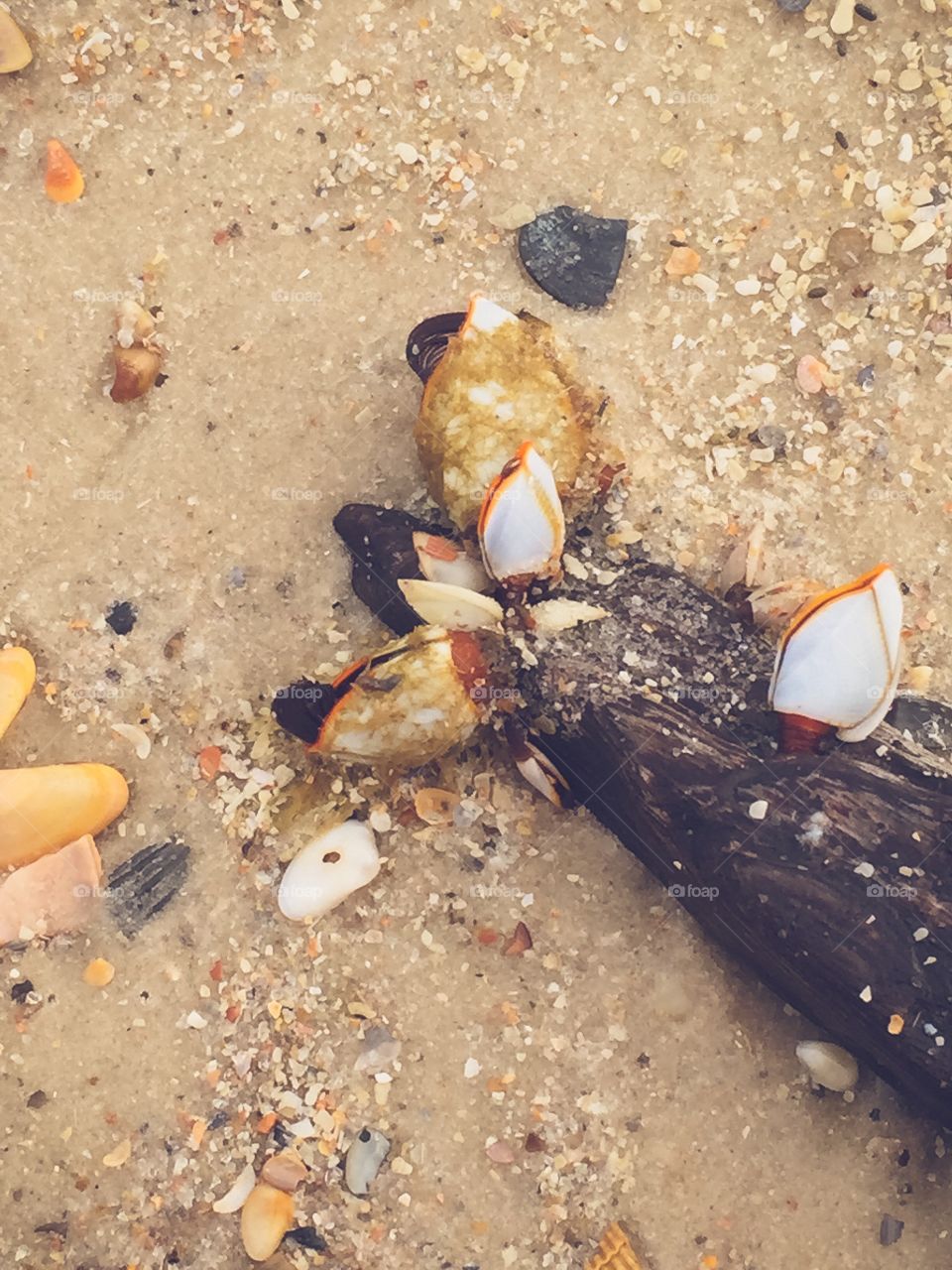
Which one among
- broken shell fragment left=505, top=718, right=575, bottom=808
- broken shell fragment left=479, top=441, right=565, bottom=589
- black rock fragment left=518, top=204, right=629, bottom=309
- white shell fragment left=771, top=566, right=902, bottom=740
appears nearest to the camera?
white shell fragment left=771, top=566, right=902, bottom=740

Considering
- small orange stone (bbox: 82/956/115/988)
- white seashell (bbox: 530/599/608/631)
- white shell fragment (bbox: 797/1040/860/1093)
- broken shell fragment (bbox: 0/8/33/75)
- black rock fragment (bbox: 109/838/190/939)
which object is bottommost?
white shell fragment (bbox: 797/1040/860/1093)

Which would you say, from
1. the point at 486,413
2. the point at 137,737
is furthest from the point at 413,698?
the point at 137,737

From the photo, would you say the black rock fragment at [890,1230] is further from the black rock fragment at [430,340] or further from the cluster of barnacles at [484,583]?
the black rock fragment at [430,340]

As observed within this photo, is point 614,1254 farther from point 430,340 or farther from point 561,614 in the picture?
point 430,340

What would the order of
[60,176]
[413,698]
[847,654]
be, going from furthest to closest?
[60,176]
[413,698]
[847,654]

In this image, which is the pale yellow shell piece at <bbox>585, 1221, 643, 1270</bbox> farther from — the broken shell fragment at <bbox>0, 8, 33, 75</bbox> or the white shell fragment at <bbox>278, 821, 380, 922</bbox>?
the broken shell fragment at <bbox>0, 8, 33, 75</bbox>

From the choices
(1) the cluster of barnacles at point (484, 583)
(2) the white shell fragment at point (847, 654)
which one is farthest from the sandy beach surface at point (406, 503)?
(2) the white shell fragment at point (847, 654)

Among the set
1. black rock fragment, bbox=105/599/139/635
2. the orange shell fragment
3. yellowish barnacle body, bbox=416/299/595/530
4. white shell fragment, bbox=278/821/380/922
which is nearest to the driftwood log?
yellowish barnacle body, bbox=416/299/595/530
